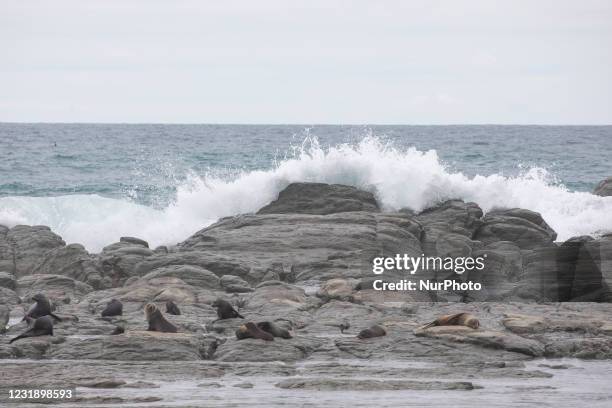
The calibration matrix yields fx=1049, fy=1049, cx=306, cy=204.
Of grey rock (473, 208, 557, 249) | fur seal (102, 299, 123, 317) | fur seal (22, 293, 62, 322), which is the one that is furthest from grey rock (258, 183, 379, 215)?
fur seal (22, 293, 62, 322)

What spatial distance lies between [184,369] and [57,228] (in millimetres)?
21821

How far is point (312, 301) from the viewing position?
18219 millimetres

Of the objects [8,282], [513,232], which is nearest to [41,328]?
[8,282]

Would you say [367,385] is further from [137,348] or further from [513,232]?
[513,232]

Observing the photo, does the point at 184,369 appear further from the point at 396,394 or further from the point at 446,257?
the point at 446,257

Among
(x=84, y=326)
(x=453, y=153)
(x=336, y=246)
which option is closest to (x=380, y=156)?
(x=336, y=246)

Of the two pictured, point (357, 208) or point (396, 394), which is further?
point (357, 208)

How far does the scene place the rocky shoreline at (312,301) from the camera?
13.2m

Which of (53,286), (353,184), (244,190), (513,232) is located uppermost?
(353,184)

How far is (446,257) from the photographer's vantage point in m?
22.3

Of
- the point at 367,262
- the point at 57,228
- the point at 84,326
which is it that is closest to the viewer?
the point at 84,326

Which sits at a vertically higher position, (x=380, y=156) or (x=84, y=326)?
A: (x=380, y=156)

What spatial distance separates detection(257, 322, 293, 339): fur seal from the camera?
587 inches

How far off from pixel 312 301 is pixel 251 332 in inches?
139
